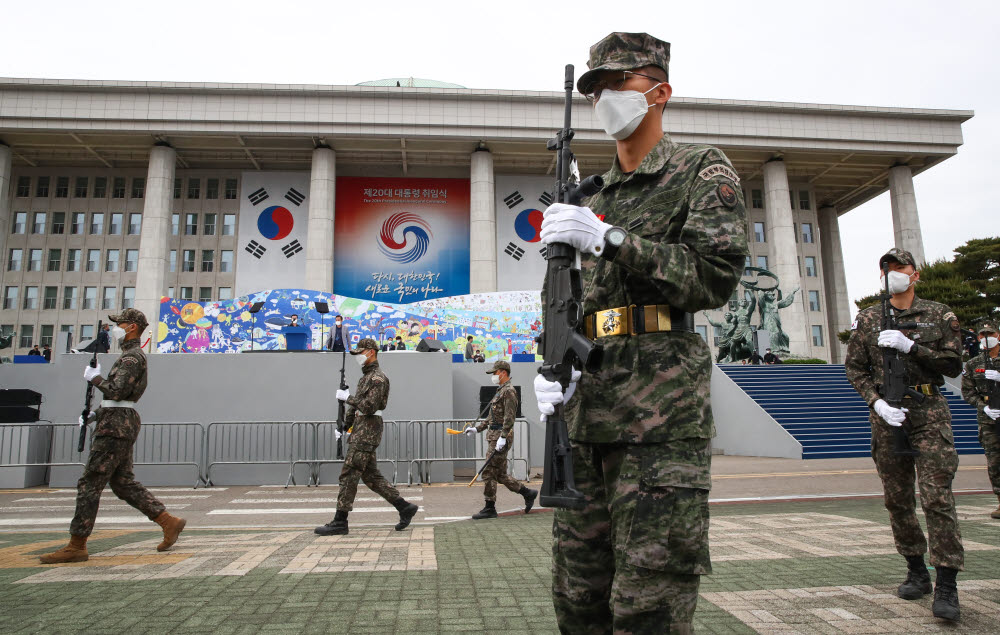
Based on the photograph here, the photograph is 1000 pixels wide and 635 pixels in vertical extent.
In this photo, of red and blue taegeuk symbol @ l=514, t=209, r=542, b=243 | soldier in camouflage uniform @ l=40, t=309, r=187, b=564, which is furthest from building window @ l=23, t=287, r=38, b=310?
soldier in camouflage uniform @ l=40, t=309, r=187, b=564

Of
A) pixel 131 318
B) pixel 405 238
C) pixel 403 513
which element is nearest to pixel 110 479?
pixel 131 318

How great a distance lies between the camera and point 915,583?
468 cm

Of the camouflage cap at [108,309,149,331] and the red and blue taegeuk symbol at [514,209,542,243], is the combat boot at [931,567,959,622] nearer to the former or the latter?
the camouflage cap at [108,309,149,331]

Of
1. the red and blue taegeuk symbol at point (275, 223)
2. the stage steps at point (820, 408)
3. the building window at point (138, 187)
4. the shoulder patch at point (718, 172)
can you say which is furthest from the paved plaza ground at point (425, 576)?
the building window at point (138, 187)

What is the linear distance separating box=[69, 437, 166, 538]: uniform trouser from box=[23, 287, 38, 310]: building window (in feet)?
162

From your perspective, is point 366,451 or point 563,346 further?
point 366,451

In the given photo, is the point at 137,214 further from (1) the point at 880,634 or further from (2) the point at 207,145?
(1) the point at 880,634

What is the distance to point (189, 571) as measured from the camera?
5.71 m

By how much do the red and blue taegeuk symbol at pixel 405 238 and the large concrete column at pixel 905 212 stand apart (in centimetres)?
3219

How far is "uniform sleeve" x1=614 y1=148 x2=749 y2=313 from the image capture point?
2.37 meters

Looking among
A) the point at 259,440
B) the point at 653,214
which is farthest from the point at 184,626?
the point at 259,440

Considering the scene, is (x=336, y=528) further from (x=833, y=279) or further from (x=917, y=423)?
(x=833, y=279)

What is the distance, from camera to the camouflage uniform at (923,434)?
15.3 feet

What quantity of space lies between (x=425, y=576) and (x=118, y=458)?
3603 mm
